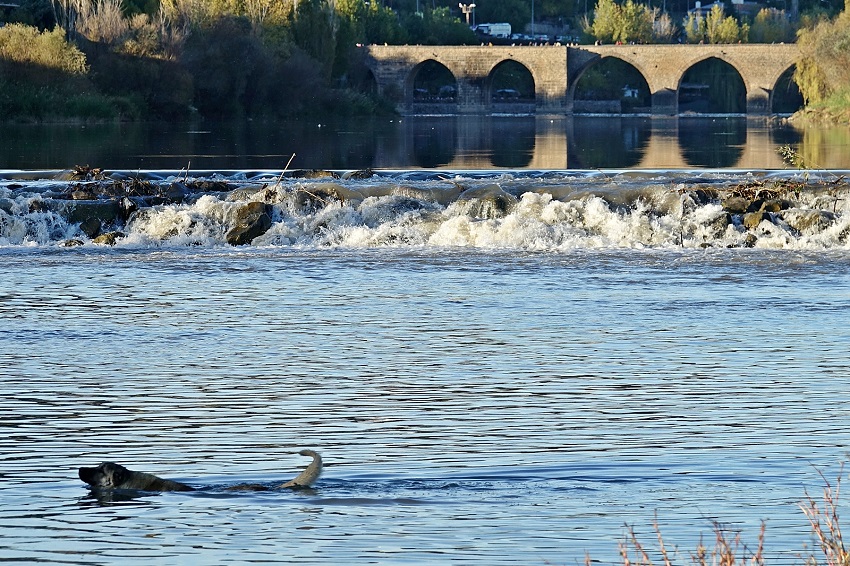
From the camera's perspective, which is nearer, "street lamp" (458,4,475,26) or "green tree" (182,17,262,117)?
"green tree" (182,17,262,117)

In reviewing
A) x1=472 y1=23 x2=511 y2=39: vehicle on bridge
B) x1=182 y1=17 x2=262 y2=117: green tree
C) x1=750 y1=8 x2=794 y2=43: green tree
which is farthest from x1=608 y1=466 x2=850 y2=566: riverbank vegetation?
x1=472 y1=23 x2=511 y2=39: vehicle on bridge

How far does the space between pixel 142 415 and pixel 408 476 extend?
182 centimetres

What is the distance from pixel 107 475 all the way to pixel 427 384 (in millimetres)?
2781

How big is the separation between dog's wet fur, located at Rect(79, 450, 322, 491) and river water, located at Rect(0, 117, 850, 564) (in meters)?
0.06

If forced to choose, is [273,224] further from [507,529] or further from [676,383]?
[507,529]

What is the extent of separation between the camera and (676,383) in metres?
8.19

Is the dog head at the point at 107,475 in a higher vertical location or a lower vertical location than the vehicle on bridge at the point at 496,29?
lower

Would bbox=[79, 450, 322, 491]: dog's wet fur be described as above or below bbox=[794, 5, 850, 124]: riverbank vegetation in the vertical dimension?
below

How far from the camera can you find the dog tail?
5512 millimetres

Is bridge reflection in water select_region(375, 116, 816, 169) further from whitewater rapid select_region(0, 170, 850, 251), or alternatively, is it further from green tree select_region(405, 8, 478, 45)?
green tree select_region(405, 8, 478, 45)

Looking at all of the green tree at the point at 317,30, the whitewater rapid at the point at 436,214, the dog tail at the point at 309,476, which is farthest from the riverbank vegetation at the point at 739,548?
the green tree at the point at 317,30

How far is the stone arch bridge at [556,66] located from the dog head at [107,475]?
68.9 m

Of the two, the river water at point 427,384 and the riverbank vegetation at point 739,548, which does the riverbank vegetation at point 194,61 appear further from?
the riverbank vegetation at point 739,548

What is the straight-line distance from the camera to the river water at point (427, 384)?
5371 mm
